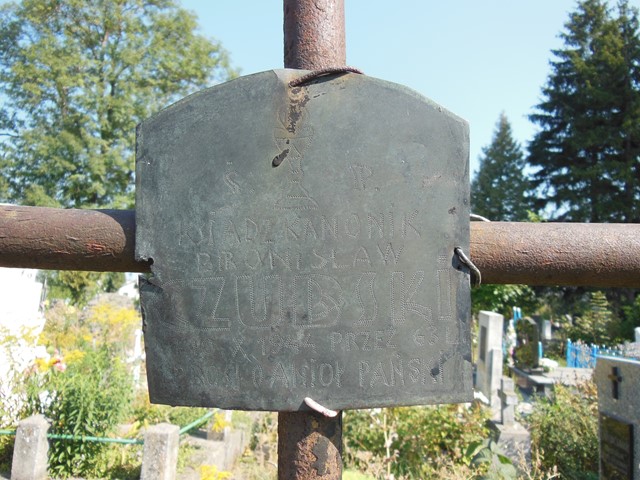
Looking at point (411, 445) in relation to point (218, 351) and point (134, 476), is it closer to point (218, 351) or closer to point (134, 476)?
point (134, 476)

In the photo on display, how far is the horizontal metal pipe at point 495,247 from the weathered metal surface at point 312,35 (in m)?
0.52

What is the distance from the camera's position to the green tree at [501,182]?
32562 mm

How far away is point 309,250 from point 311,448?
0.42 metres

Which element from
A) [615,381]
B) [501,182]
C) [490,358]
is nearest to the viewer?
[615,381]

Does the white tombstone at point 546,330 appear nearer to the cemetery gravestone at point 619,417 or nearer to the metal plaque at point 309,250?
the cemetery gravestone at point 619,417

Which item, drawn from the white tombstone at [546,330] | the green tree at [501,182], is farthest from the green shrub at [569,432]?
the green tree at [501,182]

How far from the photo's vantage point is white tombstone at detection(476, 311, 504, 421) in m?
8.33

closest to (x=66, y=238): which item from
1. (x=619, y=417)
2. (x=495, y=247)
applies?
(x=495, y=247)

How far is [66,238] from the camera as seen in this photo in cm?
121

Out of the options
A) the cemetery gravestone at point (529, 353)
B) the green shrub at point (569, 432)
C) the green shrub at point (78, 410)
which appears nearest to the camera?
the green shrub at point (78, 410)

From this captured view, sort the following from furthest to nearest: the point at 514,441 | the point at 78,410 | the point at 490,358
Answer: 1. the point at 490,358
2. the point at 514,441
3. the point at 78,410

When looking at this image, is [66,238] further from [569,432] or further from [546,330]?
[546,330]

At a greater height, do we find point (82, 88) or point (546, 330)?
point (82, 88)

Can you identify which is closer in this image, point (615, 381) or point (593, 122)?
point (615, 381)
